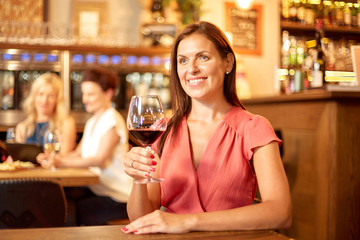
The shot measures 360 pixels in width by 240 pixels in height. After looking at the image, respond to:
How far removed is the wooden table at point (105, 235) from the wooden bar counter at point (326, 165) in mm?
1631

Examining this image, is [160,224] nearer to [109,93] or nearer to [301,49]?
[109,93]

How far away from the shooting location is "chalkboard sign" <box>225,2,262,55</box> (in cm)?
654

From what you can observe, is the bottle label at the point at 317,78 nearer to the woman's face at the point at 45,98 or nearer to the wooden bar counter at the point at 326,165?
the wooden bar counter at the point at 326,165

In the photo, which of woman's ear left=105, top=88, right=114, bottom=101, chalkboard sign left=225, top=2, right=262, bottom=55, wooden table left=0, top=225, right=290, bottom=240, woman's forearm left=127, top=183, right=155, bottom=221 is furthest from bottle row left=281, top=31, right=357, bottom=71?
wooden table left=0, top=225, right=290, bottom=240

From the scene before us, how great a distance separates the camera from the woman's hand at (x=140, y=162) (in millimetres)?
1315

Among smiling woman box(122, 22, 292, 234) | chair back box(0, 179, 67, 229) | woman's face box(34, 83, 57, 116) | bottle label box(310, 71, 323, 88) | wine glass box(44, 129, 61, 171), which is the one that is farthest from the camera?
woman's face box(34, 83, 57, 116)

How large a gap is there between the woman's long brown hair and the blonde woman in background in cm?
227

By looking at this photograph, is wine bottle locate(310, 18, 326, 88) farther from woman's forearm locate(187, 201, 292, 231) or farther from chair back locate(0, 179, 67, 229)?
woman's forearm locate(187, 201, 292, 231)

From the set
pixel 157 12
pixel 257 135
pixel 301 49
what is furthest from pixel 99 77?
pixel 301 49

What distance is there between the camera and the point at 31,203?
2186mm

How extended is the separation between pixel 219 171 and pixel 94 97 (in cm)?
199

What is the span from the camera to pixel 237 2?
20.0 ft

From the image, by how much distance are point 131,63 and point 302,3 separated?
2.40 metres

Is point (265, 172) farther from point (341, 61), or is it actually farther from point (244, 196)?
point (341, 61)
